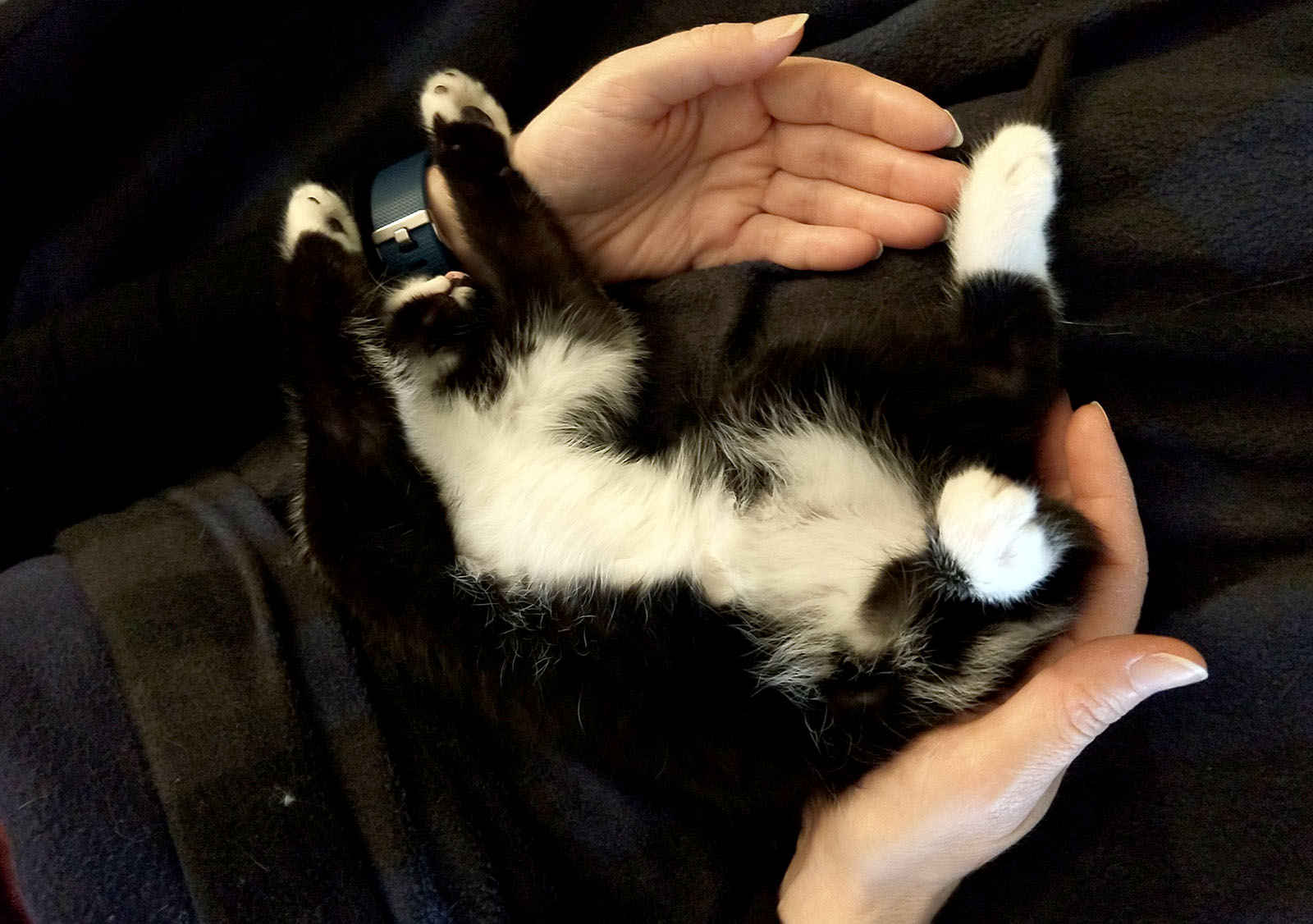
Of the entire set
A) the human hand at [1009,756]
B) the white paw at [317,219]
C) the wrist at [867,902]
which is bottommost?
the wrist at [867,902]

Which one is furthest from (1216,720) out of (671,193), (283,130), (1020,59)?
(283,130)

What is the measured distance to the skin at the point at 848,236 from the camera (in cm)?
75

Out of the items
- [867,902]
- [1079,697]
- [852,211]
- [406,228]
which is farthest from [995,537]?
[406,228]

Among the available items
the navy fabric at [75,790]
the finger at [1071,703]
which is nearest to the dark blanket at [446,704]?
the navy fabric at [75,790]

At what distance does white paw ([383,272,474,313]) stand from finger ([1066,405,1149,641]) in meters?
0.79

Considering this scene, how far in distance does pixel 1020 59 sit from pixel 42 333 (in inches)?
56.5

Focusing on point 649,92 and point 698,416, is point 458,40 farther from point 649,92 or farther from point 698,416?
point 698,416

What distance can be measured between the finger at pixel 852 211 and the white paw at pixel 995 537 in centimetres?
40

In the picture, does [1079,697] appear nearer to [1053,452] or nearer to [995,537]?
[995,537]

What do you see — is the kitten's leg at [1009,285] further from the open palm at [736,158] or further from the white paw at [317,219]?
the white paw at [317,219]

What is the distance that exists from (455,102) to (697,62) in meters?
0.35

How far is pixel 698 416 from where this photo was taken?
42.3 inches

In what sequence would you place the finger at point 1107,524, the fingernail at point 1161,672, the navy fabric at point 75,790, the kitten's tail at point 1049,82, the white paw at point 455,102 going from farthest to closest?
the white paw at point 455,102 < the kitten's tail at point 1049,82 < the finger at point 1107,524 < the navy fabric at point 75,790 < the fingernail at point 1161,672

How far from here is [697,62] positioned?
100cm
